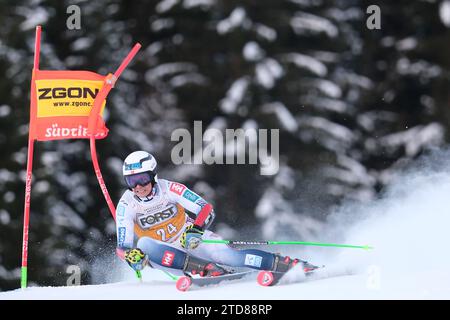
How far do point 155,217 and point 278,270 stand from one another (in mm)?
1231

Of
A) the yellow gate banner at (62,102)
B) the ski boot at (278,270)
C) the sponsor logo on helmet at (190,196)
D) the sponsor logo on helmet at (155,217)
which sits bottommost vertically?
the ski boot at (278,270)

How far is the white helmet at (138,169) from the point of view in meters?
9.25

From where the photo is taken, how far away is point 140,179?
930cm

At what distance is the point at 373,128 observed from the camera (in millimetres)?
15922

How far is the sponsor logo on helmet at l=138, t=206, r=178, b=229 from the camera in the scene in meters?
9.43

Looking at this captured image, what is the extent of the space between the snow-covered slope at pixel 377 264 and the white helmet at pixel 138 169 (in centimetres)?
100

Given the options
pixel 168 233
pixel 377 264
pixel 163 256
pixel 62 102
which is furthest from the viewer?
pixel 62 102

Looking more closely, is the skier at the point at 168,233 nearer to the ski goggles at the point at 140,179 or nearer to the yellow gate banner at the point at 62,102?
the ski goggles at the point at 140,179

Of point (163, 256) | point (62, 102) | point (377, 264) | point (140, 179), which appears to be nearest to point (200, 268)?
point (163, 256)

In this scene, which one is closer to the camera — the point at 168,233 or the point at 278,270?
the point at 278,270

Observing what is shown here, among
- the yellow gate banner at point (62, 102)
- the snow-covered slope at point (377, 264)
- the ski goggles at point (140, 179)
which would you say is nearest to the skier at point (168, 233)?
the ski goggles at point (140, 179)

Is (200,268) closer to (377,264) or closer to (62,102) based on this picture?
(377,264)

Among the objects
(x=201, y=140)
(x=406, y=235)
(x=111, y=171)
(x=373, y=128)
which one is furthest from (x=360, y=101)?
(x=406, y=235)
